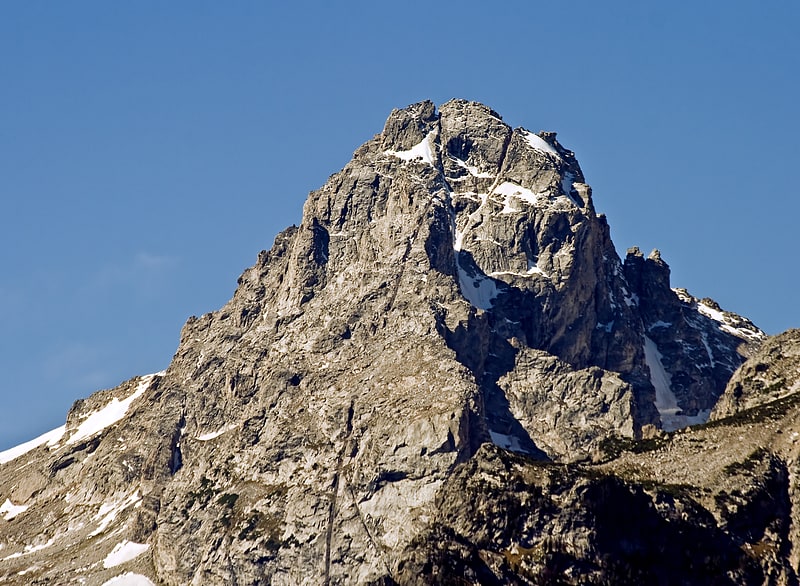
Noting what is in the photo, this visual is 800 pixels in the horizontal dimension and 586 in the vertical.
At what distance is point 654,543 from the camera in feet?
492

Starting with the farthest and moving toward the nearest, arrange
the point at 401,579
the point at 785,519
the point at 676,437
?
the point at 676,437
the point at 785,519
the point at 401,579

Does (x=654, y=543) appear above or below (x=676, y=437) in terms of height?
below

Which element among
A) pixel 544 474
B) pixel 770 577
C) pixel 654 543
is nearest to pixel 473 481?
pixel 544 474

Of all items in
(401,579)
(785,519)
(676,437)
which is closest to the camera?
(401,579)

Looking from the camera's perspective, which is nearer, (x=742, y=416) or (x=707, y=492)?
(x=707, y=492)

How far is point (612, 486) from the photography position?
155m

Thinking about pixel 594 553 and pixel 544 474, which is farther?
pixel 544 474

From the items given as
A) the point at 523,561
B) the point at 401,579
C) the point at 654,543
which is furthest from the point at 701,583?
the point at 401,579

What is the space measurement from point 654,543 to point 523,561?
1264cm

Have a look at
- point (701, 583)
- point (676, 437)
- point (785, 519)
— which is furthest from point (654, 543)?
point (676, 437)

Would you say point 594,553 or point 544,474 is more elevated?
point 544,474

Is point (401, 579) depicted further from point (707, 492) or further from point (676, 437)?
point (676, 437)

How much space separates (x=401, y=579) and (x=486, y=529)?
1070 centimetres

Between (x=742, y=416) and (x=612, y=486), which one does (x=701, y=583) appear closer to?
(x=612, y=486)
